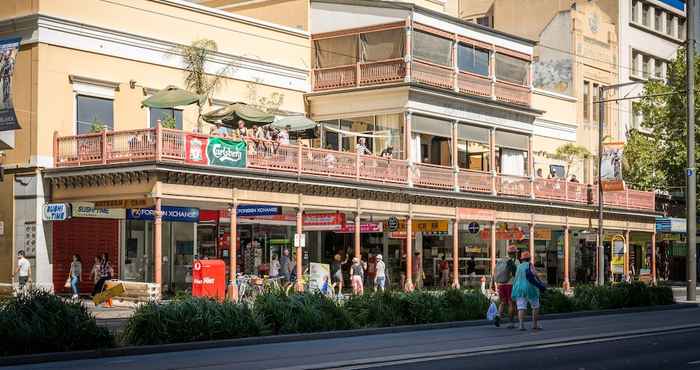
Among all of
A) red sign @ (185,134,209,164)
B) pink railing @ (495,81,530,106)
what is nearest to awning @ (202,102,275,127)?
red sign @ (185,134,209,164)

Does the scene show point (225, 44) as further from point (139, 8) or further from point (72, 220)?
point (72, 220)

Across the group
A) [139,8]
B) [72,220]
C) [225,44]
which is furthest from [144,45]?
[72,220]

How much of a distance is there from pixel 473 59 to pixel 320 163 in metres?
11.8

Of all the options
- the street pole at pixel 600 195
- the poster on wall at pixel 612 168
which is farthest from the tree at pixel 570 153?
the street pole at pixel 600 195

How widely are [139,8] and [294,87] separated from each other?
7942 mm

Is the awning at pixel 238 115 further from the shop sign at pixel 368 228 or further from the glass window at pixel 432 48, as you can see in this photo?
the glass window at pixel 432 48

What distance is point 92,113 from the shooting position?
35094 millimetres

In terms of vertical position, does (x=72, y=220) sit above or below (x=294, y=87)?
below

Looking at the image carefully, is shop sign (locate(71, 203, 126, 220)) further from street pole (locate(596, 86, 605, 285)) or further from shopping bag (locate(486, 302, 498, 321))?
street pole (locate(596, 86, 605, 285))

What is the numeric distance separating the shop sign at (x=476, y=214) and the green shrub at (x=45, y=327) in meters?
26.5

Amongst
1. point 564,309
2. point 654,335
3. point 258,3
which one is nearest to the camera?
point 654,335

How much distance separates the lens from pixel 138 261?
38.2 m

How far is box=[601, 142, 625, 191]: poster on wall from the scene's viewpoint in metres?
49.5

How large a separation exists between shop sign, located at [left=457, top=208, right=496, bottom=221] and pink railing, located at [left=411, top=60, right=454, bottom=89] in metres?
5.13
